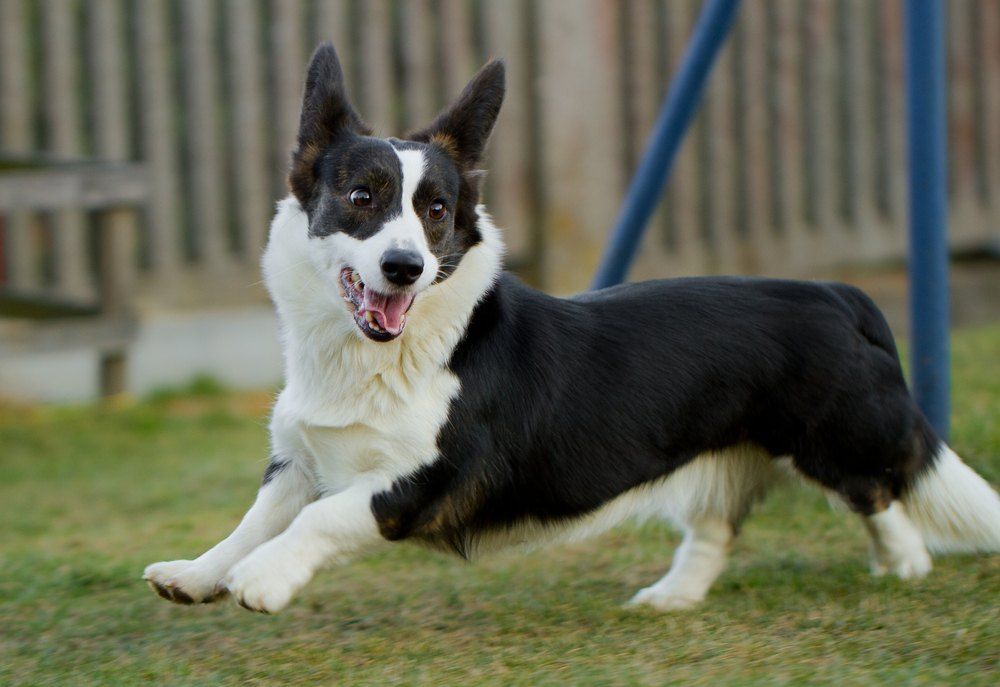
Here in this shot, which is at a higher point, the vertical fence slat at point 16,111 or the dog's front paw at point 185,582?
the vertical fence slat at point 16,111

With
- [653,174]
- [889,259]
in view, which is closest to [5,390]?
[653,174]

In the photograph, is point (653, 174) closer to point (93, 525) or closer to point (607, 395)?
point (607, 395)

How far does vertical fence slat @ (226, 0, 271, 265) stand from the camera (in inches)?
280

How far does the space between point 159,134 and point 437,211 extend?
4037mm

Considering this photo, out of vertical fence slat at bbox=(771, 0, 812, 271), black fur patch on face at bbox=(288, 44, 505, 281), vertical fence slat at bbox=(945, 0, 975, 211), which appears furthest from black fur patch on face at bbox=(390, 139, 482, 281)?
vertical fence slat at bbox=(945, 0, 975, 211)

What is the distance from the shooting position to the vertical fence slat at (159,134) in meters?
6.95

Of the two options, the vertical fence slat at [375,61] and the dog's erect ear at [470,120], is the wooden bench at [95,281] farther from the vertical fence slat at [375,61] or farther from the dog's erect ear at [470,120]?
the dog's erect ear at [470,120]

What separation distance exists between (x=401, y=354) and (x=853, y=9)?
6.06 meters

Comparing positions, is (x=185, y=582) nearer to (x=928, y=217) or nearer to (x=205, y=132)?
(x=928, y=217)

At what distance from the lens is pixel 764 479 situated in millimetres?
3795

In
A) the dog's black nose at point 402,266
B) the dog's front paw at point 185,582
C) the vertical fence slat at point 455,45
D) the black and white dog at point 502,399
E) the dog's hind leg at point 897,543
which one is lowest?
the dog's hind leg at point 897,543

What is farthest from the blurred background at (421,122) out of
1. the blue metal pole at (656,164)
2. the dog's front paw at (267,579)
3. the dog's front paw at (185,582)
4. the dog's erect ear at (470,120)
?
the dog's front paw at (267,579)

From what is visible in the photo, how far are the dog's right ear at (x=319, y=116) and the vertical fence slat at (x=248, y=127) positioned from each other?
3707 mm

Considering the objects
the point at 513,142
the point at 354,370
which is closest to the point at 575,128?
the point at 513,142
